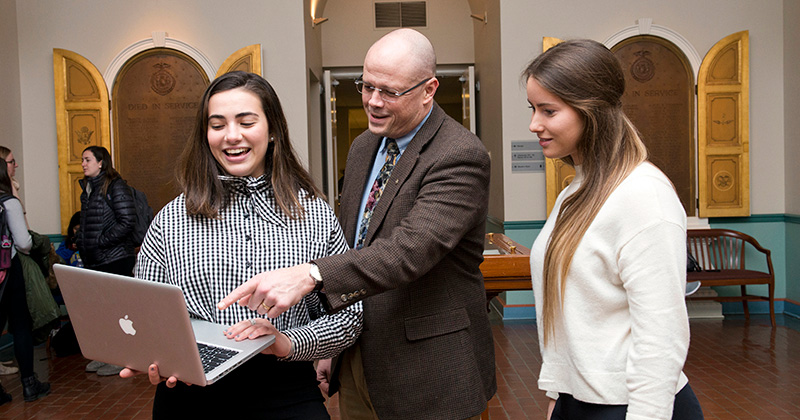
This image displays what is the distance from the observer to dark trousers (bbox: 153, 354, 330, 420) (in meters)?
1.66

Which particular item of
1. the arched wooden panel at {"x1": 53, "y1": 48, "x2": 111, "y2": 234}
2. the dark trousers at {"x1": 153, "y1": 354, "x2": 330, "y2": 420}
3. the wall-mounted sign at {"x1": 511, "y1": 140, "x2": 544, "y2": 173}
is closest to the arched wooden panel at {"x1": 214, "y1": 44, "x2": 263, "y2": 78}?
the arched wooden panel at {"x1": 53, "y1": 48, "x2": 111, "y2": 234}

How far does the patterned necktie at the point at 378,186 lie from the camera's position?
203cm

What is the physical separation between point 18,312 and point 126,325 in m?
4.02

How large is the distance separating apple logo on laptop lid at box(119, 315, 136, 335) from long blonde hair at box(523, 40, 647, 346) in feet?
3.15

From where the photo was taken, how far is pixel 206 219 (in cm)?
174

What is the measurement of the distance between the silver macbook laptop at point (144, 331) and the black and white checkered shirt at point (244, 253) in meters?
0.14

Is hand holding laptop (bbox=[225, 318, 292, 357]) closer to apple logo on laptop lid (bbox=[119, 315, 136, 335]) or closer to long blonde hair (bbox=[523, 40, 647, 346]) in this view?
apple logo on laptop lid (bbox=[119, 315, 136, 335])

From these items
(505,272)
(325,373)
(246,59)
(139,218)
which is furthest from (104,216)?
(325,373)

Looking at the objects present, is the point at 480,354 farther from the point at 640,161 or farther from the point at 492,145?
the point at 492,145

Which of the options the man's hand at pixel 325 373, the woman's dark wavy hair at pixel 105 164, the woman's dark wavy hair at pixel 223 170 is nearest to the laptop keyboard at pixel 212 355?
the woman's dark wavy hair at pixel 223 170

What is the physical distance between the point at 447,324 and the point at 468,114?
271 inches

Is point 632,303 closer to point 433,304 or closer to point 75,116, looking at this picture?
point 433,304

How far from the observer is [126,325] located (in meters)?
1.41

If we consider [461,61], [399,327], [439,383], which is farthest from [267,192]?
[461,61]
